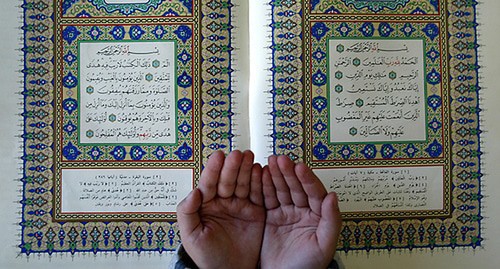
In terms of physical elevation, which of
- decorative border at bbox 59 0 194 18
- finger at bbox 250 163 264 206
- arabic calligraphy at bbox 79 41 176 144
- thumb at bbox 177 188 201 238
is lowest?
thumb at bbox 177 188 201 238

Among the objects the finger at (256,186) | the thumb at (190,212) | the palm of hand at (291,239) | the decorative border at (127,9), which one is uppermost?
the decorative border at (127,9)

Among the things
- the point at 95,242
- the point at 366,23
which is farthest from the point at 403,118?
the point at 95,242

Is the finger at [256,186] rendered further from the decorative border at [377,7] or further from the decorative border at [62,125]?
the decorative border at [377,7]

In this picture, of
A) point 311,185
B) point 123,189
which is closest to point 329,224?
point 311,185

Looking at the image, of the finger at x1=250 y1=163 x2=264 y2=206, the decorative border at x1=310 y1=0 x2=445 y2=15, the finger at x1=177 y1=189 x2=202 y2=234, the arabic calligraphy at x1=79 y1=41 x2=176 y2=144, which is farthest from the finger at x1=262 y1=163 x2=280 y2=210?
the decorative border at x1=310 y1=0 x2=445 y2=15

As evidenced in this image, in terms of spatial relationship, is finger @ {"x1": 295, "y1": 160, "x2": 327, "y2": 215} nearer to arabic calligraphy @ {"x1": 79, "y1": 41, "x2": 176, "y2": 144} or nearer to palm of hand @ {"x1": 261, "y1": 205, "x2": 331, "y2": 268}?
palm of hand @ {"x1": 261, "y1": 205, "x2": 331, "y2": 268}

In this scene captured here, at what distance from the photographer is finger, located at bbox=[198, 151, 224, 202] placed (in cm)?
70

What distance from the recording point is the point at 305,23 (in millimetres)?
865

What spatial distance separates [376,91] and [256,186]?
0.35 metres

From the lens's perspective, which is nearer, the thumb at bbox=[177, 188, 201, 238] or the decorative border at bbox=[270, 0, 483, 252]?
the thumb at bbox=[177, 188, 201, 238]

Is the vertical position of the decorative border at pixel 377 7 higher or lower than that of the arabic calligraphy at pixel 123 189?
higher

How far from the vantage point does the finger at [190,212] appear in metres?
0.69

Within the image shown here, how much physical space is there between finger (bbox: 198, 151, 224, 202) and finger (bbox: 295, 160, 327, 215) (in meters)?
0.13

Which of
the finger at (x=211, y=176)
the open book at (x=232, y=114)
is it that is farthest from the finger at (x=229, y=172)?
the open book at (x=232, y=114)
